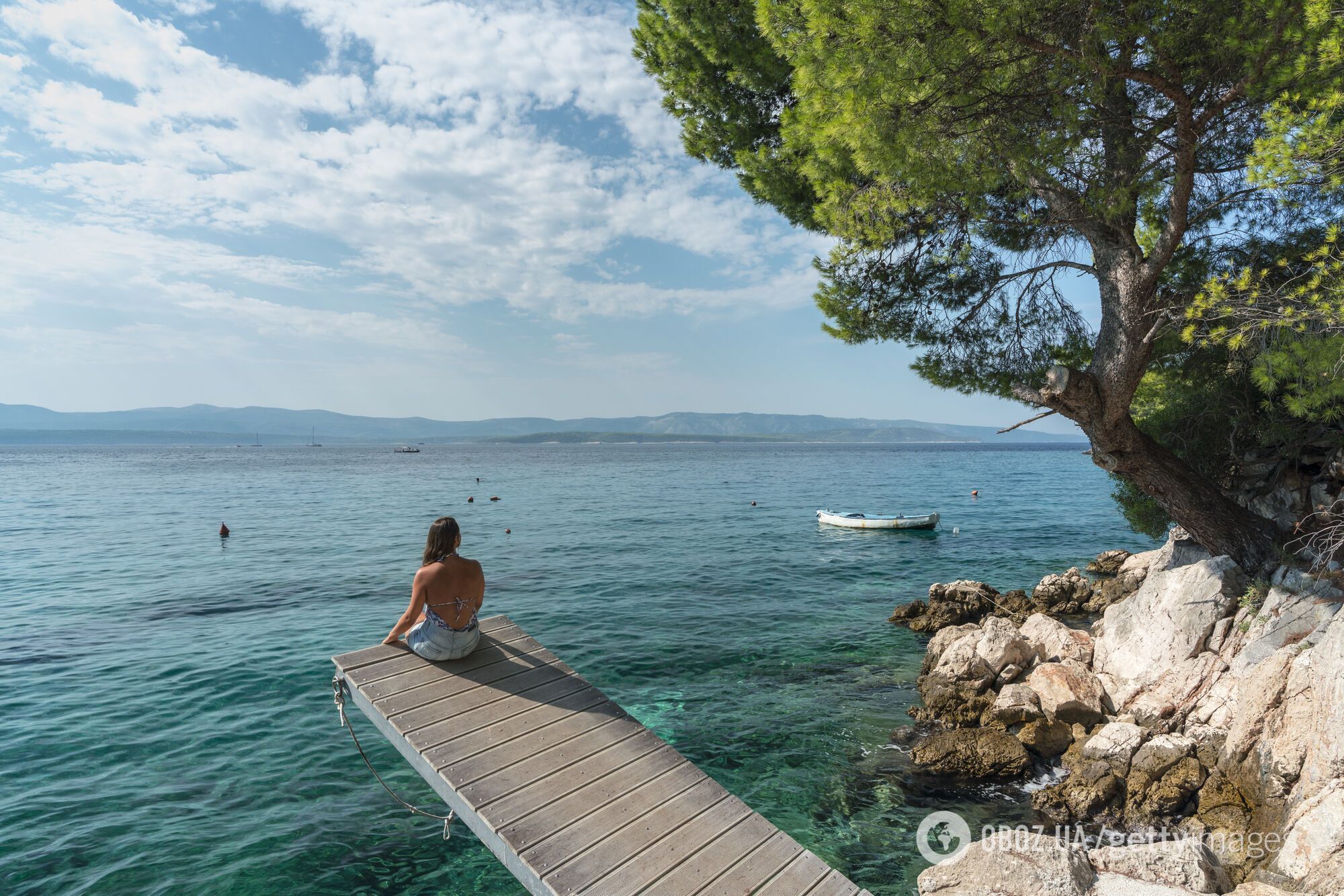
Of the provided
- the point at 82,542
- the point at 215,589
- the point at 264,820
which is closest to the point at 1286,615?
the point at 264,820

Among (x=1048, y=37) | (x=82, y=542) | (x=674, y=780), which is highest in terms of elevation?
(x=1048, y=37)

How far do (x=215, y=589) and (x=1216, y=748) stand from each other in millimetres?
26784

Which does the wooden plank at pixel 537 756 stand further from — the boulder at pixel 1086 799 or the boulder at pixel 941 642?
the boulder at pixel 941 642

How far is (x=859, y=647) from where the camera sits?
616 inches

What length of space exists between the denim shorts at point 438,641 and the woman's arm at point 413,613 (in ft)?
0.43

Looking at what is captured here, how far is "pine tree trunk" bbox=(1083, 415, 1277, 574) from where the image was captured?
32.8 ft

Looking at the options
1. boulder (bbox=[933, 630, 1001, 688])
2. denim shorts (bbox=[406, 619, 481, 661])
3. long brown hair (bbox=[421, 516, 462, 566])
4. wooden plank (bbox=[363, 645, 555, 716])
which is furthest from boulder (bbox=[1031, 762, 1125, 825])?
long brown hair (bbox=[421, 516, 462, 566])

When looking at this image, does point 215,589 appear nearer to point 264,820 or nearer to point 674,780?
point 264,820

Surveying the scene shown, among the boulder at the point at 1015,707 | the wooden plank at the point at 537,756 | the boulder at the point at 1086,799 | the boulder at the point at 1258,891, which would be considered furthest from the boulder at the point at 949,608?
the wooden plank at the point at 537,756

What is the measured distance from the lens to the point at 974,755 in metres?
9.46

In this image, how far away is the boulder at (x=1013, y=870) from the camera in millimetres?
5492

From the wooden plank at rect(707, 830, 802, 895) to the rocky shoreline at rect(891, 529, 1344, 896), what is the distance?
6.21ft

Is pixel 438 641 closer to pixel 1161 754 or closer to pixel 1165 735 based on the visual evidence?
pixel 1161 754

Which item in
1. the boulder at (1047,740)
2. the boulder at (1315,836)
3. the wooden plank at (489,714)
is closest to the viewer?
the boulder at (1315,836)
